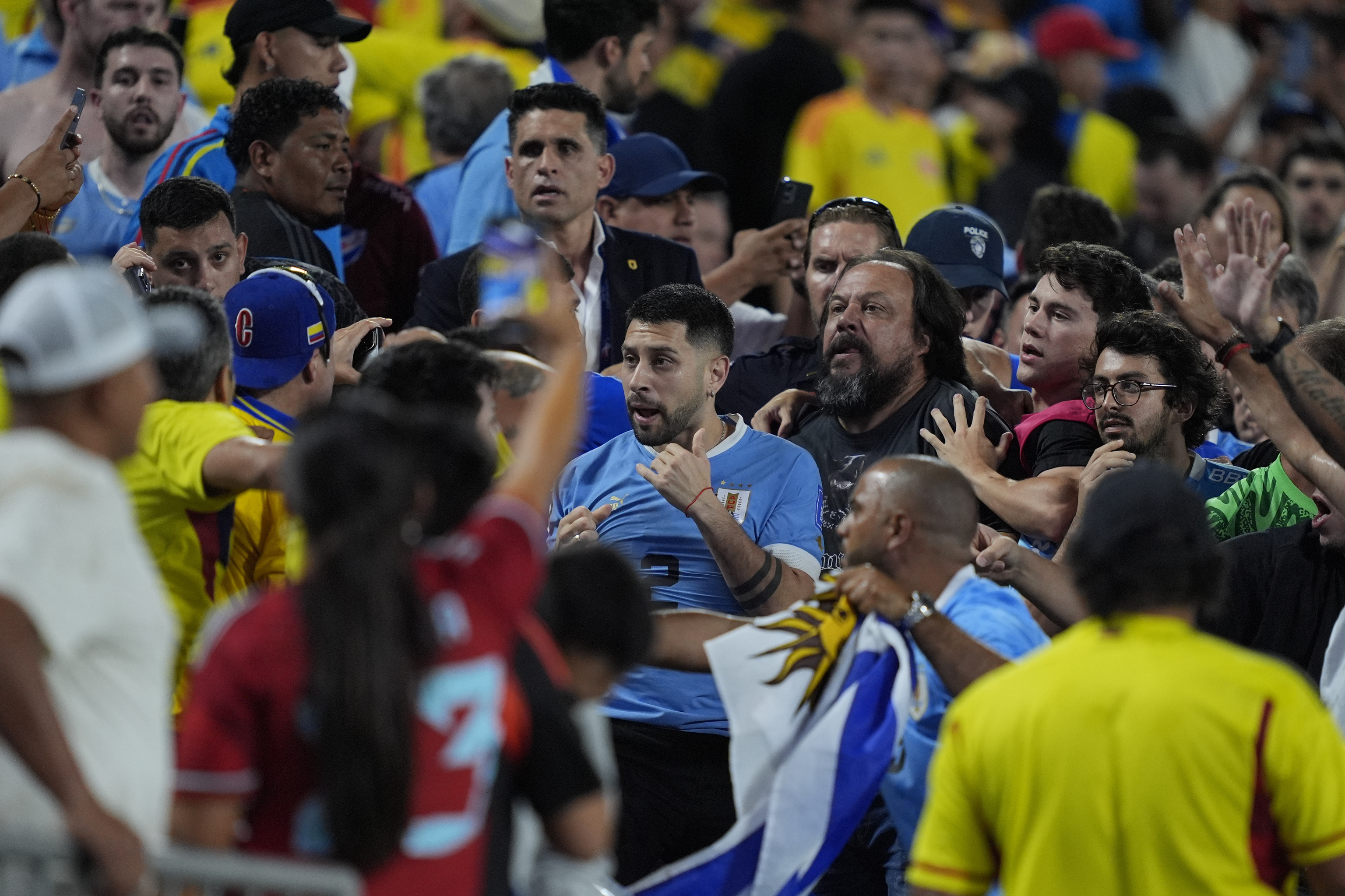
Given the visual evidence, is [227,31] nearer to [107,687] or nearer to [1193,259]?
[1193,259]


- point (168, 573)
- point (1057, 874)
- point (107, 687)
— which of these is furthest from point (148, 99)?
point (1057, 874)

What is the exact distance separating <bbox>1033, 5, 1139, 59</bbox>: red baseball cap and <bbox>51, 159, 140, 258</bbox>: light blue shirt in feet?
25.7

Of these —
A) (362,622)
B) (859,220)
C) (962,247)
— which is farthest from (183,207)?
(362,622)

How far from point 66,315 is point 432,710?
36.4 inches

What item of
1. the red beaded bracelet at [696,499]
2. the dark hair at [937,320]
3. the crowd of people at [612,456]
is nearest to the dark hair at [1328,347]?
the crowd of people at [612,456]

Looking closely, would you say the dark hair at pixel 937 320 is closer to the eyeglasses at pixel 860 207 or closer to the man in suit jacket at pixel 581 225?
the eyeglasses at pixel 860 207

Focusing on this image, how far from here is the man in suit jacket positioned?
22.3 ft

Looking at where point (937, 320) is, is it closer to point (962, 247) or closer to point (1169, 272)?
point (962, 247)

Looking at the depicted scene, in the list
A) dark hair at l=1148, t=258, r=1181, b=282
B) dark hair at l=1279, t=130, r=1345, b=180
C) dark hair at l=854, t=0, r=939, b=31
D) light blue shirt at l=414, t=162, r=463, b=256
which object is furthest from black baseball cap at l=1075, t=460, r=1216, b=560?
dark hair at l=854, t=0, r=939, b=31

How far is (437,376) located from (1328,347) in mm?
2978

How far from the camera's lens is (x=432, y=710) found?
285 centimetres

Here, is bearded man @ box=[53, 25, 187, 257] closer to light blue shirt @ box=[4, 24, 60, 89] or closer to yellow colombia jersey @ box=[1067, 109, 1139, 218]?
light blue shirt @ box=[4, 24, 60, 89]

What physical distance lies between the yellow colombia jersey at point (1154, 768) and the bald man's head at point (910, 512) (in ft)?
3.22

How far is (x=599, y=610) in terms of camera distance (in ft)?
10.9
